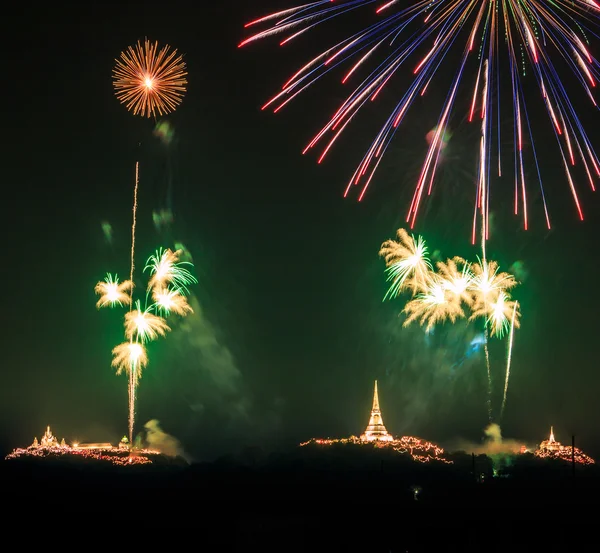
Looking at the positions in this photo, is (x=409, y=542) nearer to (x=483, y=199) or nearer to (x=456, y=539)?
(x=456, y=539)

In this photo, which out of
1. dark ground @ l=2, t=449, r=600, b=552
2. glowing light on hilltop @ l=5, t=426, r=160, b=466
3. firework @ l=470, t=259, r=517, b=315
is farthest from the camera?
glowing light on hilltop @ l=5, t=426, r=160, b=466

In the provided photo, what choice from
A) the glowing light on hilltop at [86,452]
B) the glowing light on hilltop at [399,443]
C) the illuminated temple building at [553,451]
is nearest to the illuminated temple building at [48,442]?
the glowing light on hilltop at [86,452]

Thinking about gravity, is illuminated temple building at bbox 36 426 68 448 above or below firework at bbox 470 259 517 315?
below

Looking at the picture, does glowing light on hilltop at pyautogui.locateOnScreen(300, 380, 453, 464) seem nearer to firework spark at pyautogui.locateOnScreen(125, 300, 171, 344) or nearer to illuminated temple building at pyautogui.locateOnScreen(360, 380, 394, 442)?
illuminated temple building at pyautogui.locateOnScreen(360, 380, 394, 442)

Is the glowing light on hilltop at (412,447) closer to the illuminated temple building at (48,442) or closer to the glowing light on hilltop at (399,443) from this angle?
the glowing light on hilltop at (399,443)

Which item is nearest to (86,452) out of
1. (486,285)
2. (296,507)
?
(296,507)

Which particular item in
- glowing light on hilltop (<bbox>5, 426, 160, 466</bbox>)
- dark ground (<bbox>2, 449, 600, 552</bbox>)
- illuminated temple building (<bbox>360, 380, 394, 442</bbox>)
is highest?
illuminated temple building (<bbox>360, 380, 394, 442</bbox>)

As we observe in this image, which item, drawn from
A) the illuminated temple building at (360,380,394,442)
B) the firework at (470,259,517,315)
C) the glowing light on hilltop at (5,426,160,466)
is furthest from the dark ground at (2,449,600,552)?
the illuminated temple building at (360,380,394,442)
